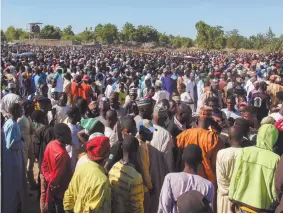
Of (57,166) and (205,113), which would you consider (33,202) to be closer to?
(57,166)

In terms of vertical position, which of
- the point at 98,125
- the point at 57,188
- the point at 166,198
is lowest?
the point at 57,188

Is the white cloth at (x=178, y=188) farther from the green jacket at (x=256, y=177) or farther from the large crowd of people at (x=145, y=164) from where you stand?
the green jacket at (x=256, y=177)

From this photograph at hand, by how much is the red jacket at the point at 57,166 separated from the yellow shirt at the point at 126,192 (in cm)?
75

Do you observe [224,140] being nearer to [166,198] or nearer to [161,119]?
[161,119]

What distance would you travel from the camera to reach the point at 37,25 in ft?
320

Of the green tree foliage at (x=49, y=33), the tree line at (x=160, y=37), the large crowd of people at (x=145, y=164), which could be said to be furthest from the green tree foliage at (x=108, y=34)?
the large crowd of people at (x=145, y=164)

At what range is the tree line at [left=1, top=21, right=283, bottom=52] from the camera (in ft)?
250

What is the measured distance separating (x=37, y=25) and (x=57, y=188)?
98747mm

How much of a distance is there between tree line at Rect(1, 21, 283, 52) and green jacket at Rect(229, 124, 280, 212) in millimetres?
62402

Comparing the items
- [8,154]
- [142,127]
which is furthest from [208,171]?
[8,154]

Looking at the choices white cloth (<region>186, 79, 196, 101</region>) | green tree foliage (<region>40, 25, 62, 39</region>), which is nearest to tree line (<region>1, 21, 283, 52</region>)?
green tree foliage (<region>40, 25, 62, 39</region>)

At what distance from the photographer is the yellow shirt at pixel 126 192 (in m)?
3.48

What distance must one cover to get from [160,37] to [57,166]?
92.6 meters

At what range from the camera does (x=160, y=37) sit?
311ft
